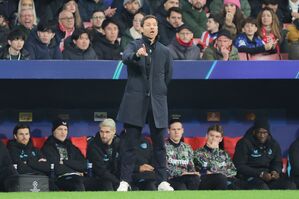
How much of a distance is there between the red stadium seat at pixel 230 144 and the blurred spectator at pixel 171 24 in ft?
5.29

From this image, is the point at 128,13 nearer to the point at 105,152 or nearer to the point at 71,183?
the point at 105,152

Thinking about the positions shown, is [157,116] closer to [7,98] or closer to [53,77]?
[53,77]

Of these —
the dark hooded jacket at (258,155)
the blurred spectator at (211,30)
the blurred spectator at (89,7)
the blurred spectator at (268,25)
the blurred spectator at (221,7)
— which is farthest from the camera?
the blurred spectator at (221,7)

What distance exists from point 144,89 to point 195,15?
502cm

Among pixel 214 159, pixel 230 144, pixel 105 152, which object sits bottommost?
pixel 214 159

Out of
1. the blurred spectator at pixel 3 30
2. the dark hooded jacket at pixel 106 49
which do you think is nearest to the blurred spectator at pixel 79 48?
the dark hooded jacket at pixel 106 49

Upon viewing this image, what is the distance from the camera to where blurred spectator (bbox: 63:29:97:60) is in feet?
43.6

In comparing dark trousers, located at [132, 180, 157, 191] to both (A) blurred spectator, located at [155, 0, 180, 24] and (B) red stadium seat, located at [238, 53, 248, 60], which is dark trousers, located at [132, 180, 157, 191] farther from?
(A) blurred spectator, located at [155, 0, 180, 24]

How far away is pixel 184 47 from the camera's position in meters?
13.6

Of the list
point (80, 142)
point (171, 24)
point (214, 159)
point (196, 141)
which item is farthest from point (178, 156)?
point (171, 24)

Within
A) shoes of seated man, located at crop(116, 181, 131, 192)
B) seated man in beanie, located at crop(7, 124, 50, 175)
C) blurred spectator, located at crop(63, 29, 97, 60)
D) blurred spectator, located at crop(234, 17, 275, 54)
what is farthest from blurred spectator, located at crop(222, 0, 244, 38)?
shoes of seated man, located at crop(116, 181, 131, 192)

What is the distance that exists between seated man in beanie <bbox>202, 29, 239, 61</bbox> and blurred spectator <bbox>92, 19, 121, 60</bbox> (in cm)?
118

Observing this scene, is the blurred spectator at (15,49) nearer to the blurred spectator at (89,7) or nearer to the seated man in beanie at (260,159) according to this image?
the blurred spectator at (89,7)

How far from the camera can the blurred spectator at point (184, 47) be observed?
44.3 feet
